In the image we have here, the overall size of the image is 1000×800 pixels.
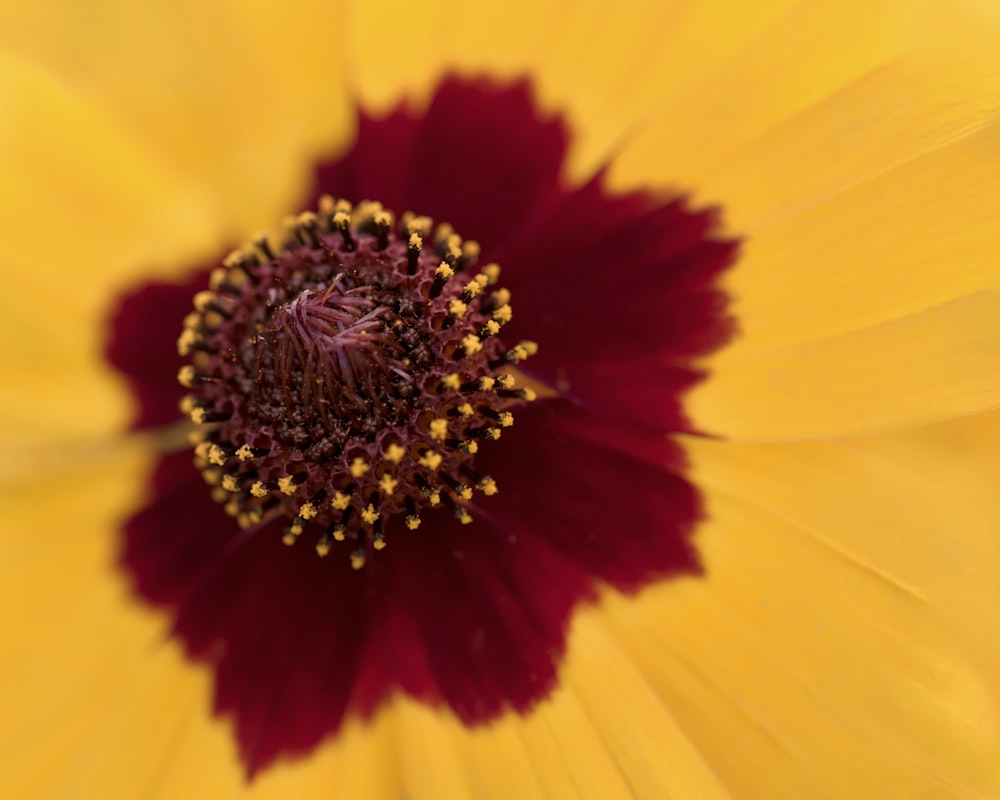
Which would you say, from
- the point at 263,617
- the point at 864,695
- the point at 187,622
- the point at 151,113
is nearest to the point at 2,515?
the point at 187,622

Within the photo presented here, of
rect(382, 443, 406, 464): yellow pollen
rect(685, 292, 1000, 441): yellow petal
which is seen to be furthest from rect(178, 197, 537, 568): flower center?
rect(685, 292, 1000, 441): yellow petal

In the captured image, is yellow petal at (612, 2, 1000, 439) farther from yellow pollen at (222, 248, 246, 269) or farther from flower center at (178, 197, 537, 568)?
yellow pollen at (222, 248, 246, 269)

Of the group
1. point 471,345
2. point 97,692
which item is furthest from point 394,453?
point 97,692

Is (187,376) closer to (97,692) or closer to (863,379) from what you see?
(97,692)

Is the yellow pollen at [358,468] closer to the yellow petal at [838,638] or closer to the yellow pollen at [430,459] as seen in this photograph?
the yellow pollen at [430,459]

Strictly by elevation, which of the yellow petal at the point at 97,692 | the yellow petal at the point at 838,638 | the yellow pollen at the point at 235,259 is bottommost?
the yellow petal at the point at 838,638

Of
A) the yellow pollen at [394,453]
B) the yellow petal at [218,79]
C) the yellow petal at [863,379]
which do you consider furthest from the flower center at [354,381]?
the yellow petal at [863,379]
